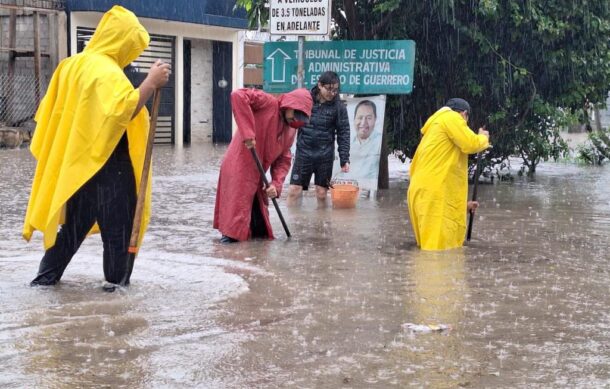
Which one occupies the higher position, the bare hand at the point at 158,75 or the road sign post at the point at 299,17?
the road sign post at the point at 299,17

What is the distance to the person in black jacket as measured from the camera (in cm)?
1229

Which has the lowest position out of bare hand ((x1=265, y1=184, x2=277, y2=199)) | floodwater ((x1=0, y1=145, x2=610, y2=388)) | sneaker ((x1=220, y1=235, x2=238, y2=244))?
sneaker ((x1=220, y1=235, x2=238, y2=244))

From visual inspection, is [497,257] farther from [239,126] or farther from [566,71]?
[566,71]

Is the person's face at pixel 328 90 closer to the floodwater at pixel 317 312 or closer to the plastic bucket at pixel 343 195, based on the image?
the plastic bucket at pixel 343 195

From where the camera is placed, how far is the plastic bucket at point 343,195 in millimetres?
12156

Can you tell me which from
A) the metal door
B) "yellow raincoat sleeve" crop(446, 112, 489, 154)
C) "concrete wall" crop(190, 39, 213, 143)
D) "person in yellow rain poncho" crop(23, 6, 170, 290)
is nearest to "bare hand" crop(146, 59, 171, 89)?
"person in yellow rain poncho" crop(23, 6, 170, 290)

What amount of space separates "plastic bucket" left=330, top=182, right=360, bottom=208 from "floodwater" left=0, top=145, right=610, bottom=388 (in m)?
1.28

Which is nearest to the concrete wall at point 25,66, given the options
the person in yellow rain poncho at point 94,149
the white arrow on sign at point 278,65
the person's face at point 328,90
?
the white arrow on sign at point 278,65

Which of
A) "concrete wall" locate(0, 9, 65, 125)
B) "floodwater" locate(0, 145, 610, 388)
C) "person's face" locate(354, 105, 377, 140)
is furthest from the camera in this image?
"concrete wall" locate(0, 9, 65, 125)

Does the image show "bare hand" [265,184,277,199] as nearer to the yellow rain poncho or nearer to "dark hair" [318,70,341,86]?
the yellow rain poncho

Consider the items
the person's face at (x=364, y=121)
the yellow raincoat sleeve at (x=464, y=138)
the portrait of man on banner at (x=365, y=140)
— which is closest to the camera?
the yellow raincoat sleeve at (x=464, y=138)

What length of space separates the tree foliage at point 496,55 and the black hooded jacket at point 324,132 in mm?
2036

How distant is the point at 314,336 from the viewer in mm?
5762

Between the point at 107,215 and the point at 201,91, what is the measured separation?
2234cm
